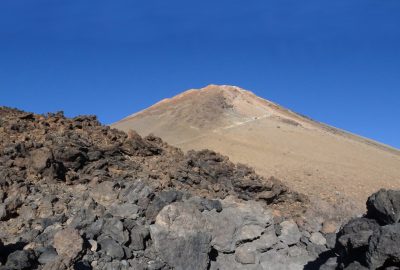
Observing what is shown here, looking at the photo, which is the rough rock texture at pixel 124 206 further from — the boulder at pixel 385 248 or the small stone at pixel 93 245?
the boulder at pixel 385 248

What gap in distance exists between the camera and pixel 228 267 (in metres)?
10.9

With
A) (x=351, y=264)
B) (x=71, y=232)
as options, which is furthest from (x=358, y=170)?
(x=71, y=232)

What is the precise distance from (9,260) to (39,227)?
1530 millimetres

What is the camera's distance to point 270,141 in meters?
25.2

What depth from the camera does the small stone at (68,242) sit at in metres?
8.53

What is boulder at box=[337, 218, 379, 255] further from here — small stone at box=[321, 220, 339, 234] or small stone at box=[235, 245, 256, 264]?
small stone at box=[321, 220, 339, 234]

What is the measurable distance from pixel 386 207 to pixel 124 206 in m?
5.23

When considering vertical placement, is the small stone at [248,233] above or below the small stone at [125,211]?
below

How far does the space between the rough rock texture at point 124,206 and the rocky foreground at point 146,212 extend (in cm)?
2

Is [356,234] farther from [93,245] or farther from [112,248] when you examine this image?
[93,245]

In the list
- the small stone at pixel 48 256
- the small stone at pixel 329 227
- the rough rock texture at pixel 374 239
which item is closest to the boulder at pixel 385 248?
the rough rock texture at pixel 374 239

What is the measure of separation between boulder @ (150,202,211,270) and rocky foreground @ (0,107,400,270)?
21 mm

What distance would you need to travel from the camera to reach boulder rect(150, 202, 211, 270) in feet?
32.9

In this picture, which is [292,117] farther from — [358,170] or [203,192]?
[203,192]
